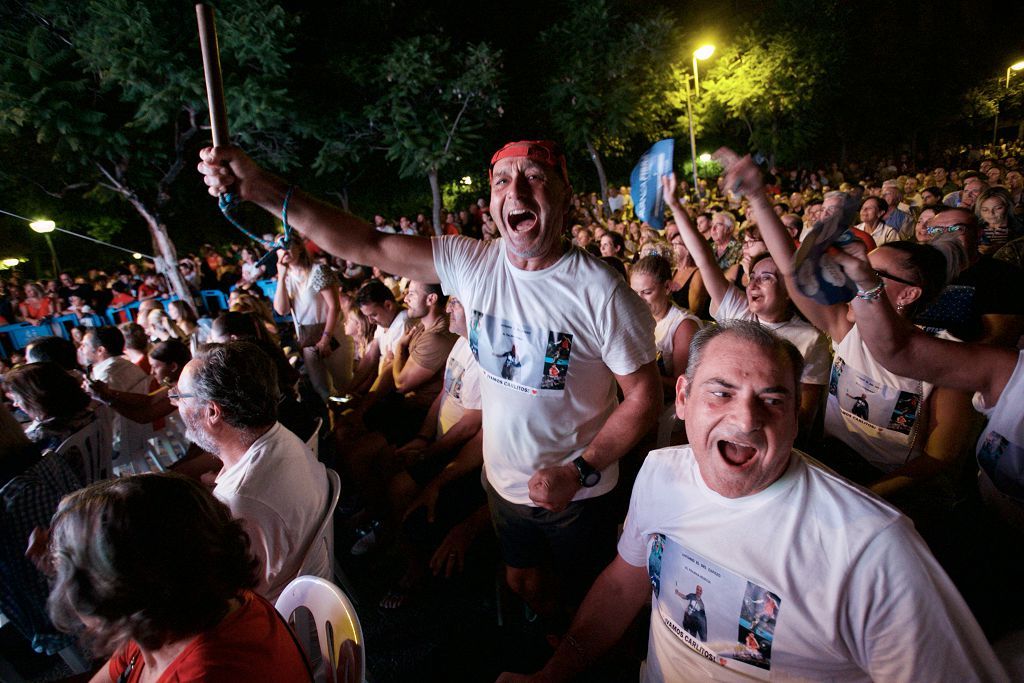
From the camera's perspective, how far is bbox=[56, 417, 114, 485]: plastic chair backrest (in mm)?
3029

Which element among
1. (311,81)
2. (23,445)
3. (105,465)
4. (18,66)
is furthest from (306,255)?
(311,81)

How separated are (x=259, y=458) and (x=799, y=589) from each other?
1.95 meters

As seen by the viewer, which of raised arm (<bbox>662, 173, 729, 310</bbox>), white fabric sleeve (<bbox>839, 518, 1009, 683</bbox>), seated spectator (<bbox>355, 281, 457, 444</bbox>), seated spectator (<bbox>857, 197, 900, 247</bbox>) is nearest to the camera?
white fabric sleeve (<bbox>839, 518, 1009, 683</bbox>)

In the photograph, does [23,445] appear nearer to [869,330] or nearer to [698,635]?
[698,635]

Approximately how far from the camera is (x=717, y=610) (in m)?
1.40

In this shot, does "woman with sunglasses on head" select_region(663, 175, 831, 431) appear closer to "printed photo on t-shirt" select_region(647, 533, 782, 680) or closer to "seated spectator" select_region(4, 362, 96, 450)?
"printed photo on t-shirt" select_region(647, 533, 782, 680)

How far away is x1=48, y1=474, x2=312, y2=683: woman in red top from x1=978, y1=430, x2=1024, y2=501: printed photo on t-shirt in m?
2.53

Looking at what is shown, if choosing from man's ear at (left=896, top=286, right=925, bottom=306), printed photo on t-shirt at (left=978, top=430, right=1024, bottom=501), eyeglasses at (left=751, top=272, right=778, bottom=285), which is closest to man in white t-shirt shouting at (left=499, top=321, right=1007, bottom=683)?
printed photo on t-shirt at (left=978, top=430, right=1024, bottom=501)

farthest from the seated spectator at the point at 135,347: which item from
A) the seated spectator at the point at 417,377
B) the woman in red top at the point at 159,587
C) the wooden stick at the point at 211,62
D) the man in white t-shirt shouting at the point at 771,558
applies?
the man in white t-shirt shouting at the point at 771,558

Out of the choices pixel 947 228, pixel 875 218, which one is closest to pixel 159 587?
pixel 947 228

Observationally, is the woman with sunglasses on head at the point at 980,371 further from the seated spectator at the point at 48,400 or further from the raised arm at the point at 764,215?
the seated spectator at the point at 48,400

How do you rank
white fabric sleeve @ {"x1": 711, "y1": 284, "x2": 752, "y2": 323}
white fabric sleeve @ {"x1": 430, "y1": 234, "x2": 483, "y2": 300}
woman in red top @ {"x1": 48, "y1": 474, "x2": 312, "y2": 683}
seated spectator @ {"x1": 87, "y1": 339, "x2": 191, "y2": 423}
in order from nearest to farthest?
woman in red top @ {"x1": 48, "y1": 474, "x2": 312, "y2": 683} < white fabric sleeve @ {"x1": 430, "y1": 234, "x2": 483, "y2": 300} < white fabric sleeve @ {"x1": 711, "y1": 284, "x2": 752, "y2": 323} < seated spectator @ {"x1": 87, "y1": 339, "x2": 191, "y2": 423}

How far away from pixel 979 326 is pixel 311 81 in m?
13.5

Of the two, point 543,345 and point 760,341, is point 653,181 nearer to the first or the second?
point 543,345
